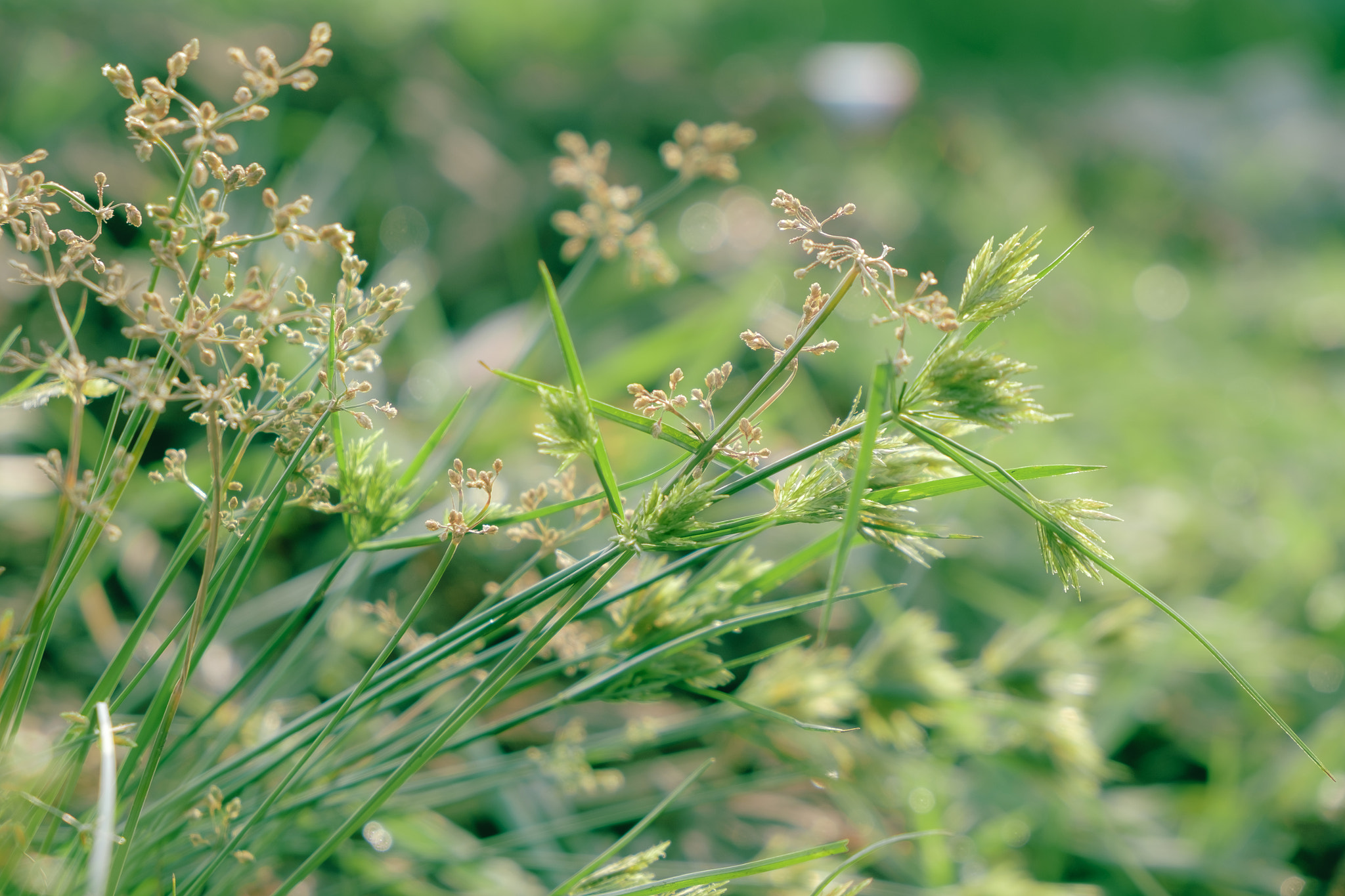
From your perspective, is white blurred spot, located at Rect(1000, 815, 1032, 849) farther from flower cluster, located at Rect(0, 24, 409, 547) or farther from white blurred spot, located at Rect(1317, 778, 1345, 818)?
flower cluster, located at Rect(0, 24, 409, 547)

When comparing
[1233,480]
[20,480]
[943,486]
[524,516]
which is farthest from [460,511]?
[1233,480]

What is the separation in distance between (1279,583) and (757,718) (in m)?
0.74

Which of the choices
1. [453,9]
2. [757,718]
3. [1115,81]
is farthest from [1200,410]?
[1115,81]

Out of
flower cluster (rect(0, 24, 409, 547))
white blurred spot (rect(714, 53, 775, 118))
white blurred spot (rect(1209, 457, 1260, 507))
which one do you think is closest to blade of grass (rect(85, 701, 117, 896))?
flower cluster (rect(0, 24, 409, 547))

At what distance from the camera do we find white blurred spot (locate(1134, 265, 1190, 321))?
1675mm

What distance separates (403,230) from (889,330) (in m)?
0.66

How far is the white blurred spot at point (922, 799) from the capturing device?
525 millimetres

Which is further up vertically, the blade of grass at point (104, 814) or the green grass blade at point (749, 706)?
the blade of grass at point (104, 814)

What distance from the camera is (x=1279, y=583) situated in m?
0.85

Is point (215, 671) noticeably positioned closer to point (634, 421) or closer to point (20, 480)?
point (20, 480)

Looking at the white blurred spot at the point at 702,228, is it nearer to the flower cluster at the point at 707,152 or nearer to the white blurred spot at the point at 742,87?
the white blurred spot at the point at 742,87

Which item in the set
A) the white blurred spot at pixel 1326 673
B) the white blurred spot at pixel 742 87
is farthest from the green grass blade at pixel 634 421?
the white blurred spot at pixel 742 87

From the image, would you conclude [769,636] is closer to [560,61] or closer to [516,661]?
[516,661]

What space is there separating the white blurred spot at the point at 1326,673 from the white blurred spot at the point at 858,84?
1284 mm
